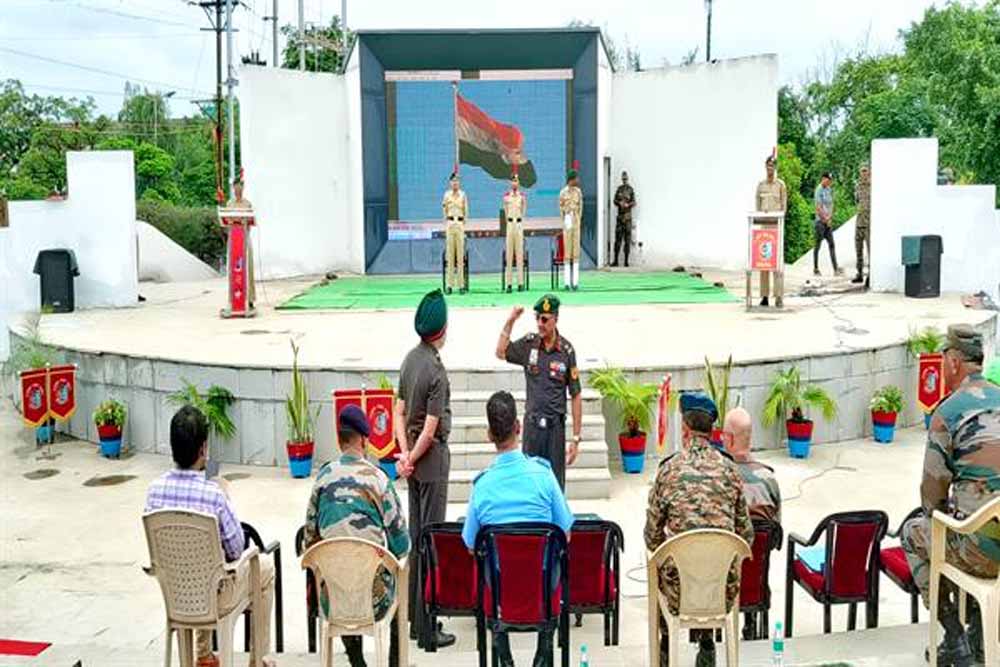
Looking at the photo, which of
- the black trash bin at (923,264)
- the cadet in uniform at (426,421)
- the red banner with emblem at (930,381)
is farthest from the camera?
the black trash bin at (923,264)

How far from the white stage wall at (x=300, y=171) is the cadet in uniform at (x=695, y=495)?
13.6m

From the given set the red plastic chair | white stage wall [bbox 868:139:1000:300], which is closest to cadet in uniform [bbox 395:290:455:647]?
the red plastic chair

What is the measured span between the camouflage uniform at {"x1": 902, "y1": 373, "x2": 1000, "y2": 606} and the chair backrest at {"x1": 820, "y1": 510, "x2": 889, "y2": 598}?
0.33 meters

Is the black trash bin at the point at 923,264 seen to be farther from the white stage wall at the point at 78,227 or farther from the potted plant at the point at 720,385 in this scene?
the white stage wall at the point at 78,227

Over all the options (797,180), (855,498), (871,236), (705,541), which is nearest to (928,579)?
(705,541)

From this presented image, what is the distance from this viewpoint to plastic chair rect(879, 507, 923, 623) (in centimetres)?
448

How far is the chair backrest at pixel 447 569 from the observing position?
4395 millimetres

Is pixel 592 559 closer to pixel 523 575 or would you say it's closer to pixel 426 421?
pixel 523 575

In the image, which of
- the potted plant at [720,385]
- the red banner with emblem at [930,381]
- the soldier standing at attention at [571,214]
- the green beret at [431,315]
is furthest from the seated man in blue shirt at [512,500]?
the soldier standing at attention at [571,214]

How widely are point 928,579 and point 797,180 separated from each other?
82.5 ft

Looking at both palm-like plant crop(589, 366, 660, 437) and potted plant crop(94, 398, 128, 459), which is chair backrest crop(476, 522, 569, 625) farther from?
potted plant crop(94, 398, 128, 459)

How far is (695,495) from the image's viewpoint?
3.92 m

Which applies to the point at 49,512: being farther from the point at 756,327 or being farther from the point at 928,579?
the point at 756,327

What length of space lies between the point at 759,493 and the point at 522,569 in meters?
1.11
